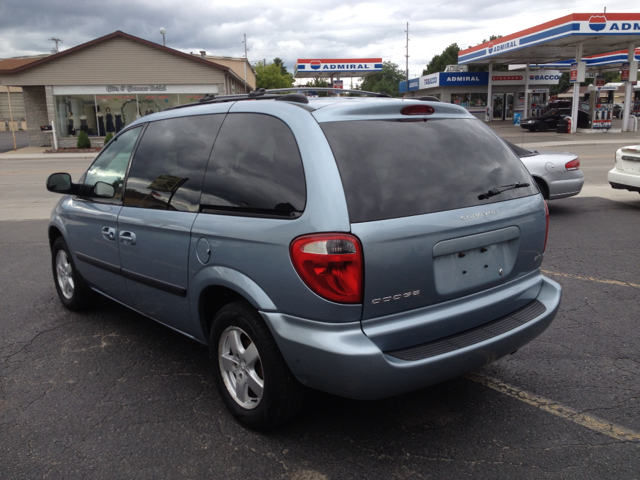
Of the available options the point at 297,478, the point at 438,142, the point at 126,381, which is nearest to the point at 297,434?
the point at 297,478

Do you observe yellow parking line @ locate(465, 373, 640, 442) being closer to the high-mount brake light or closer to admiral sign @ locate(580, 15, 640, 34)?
the high-mount brake light

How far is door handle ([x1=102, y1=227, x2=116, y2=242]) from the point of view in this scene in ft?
12.6

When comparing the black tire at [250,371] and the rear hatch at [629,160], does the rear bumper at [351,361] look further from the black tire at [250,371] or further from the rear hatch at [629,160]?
the rear hatch at [629,160]

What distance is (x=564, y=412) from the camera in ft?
10.3

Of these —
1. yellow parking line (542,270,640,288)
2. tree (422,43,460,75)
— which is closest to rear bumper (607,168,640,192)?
yellow parking line (542,270,640,288)

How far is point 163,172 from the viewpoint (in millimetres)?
3545

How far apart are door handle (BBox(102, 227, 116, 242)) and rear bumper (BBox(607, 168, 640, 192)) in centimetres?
860

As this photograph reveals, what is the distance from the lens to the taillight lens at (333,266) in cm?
246

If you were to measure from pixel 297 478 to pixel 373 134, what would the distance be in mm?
1739

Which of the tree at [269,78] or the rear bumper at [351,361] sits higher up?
the tree at [269,78]

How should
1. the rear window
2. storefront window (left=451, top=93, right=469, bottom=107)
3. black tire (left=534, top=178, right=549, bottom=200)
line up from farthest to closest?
1. storefront window (left=451, top=93, right=469, bottom=107)
2. black tire (left=534, top=178, right=549, bottom=200)
3. the rear window

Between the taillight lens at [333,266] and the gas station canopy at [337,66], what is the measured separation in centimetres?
5118

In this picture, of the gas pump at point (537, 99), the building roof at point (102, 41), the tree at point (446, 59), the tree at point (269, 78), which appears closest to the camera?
the building roof at point (102, 41)

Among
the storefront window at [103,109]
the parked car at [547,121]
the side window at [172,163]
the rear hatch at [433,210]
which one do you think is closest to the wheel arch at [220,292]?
the side window at [172,163]
